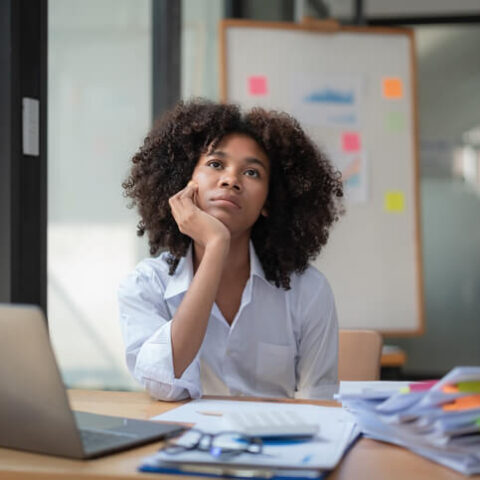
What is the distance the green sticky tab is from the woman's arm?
1.97 ft

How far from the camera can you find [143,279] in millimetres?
1677

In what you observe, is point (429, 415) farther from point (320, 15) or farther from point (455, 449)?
point (320, 15)

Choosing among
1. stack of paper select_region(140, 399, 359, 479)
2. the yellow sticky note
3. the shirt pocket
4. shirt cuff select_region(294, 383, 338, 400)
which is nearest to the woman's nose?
the shirt pocket

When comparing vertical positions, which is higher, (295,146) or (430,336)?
(295,146)

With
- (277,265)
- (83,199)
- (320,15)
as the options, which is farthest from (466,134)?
(277,265)

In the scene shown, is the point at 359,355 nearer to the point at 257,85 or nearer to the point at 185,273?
the point at 185,273

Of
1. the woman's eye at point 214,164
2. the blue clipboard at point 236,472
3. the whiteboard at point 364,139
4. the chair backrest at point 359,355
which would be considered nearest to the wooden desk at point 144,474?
the blue clipboard at point 236,472

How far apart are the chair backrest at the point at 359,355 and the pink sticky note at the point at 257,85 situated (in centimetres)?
178

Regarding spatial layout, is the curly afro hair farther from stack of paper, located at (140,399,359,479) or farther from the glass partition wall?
stack of paper, located at (140,399,359,479)

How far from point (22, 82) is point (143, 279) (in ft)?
1.64

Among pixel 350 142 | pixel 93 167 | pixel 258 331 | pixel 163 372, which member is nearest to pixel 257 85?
pixel 350 142

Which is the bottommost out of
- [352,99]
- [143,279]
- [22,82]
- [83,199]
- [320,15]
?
[143,279]

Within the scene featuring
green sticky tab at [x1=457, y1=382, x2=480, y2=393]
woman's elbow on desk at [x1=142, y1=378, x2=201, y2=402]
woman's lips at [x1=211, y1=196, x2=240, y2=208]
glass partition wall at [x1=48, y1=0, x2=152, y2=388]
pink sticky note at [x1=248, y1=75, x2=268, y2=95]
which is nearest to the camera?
green sticky tab at [x1=457, y1=382, x2=480, y2=393]

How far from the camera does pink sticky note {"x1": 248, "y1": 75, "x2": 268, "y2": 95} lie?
3.28 m
